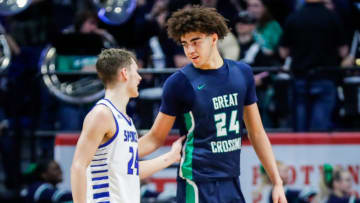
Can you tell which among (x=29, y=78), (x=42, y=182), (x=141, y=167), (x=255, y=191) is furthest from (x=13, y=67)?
(x=141, y=167)

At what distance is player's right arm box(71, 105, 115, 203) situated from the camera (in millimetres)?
4836

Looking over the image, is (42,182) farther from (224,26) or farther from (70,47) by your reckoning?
(224,26)

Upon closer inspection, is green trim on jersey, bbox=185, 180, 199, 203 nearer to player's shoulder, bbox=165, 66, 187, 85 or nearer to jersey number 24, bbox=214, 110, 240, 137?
jersey number 24, bbox=214, 110, 240, 137

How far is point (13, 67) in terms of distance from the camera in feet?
33.3

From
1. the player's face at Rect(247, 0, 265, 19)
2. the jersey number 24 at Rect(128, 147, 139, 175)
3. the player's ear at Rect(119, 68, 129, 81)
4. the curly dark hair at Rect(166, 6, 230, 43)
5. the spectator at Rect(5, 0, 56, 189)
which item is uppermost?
the curly dark hair at Rect(166, 6, 230, 43)

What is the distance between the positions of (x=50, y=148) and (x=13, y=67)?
1.33 m

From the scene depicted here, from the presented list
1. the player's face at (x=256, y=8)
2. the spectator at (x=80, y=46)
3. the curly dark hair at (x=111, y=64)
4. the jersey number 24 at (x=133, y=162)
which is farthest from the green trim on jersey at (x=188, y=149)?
the player's face at (x=256, y=8)

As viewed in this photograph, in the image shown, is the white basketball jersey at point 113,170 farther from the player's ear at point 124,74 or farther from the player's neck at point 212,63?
the player's neck at point 212,63

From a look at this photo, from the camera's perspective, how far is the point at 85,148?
16.0 feet

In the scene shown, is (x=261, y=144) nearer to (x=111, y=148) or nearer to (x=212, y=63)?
(x=212, y=63)

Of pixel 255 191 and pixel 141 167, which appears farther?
pixel 255 191

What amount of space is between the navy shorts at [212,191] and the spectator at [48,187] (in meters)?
A: 3.63

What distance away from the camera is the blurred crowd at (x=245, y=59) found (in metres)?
8.70

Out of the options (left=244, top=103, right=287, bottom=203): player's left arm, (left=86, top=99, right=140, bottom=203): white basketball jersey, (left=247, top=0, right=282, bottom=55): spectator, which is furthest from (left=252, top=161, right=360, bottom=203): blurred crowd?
(left=86, top=99, right=140, bottom=203): white basketball jersey
